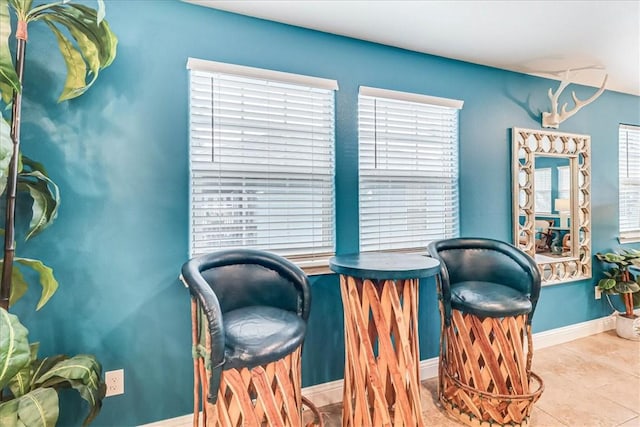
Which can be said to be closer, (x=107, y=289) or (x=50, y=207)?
(x=50, y=207)

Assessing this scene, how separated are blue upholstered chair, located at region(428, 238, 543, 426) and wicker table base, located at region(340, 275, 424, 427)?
1.31ft

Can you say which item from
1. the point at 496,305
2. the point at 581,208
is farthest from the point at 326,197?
the point at 581,208

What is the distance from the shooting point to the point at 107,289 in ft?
5.86

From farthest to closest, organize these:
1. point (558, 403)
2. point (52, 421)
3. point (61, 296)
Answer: point (558, 403) → point (61, 296) → point (52, 421)

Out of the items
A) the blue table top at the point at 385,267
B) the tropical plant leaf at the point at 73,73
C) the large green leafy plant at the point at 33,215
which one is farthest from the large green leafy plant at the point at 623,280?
the tropical plant leaf at the point at 73,73

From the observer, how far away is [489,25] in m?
2.18

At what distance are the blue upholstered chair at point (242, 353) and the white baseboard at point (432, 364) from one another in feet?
1.83

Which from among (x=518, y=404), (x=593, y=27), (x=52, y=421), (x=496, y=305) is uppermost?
(x=593, y=27)

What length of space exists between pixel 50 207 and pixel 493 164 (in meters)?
2.98

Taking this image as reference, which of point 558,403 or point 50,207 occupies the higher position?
point 50,207

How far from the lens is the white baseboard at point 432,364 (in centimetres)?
192

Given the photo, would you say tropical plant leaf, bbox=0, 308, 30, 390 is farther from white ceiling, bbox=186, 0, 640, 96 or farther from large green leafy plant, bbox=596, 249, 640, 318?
large green leafy plant, bbox=596, 249, 640, 318

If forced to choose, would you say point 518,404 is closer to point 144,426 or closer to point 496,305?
point 496,305

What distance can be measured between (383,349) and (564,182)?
104 inches
